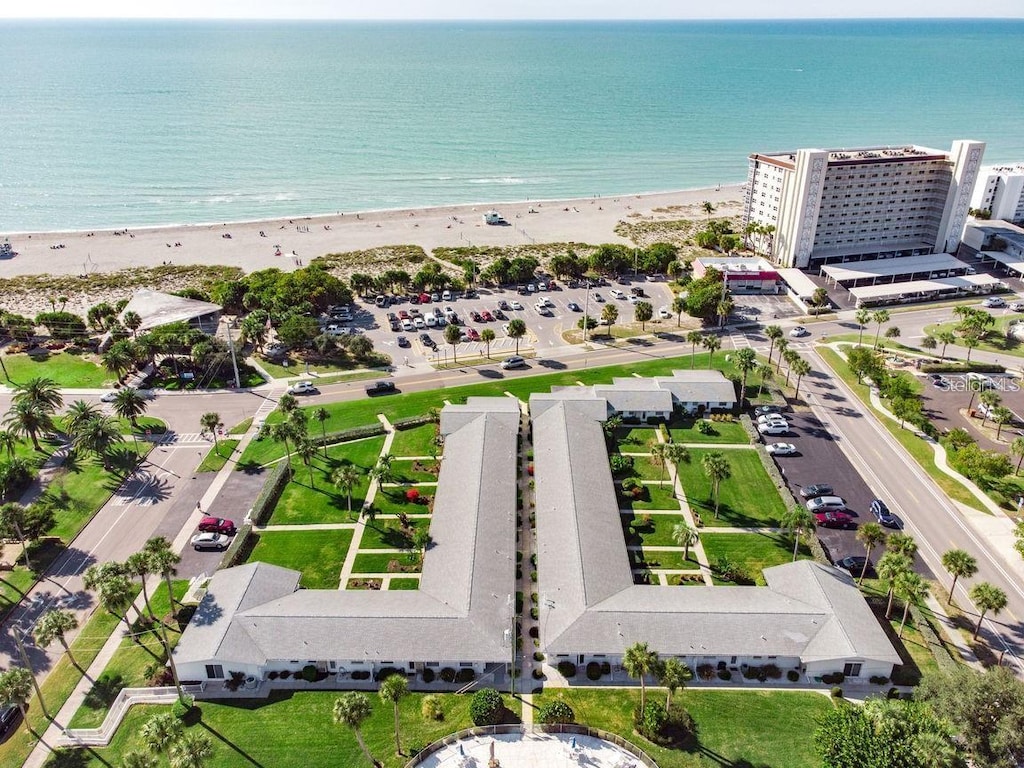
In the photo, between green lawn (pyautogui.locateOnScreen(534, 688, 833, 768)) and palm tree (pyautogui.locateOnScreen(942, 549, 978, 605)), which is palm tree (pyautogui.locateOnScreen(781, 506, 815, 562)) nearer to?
palm tree (pyautogui.locateOnScreen(942, 549, 978, 605))

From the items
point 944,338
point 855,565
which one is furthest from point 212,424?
point 944,338

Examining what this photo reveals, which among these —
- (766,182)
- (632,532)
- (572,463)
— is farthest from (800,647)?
(766,182)

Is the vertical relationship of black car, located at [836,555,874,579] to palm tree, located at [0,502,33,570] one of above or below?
below

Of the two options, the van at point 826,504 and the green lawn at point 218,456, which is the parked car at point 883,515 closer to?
the van at point 826,504

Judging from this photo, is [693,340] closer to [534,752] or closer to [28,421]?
[534,752]

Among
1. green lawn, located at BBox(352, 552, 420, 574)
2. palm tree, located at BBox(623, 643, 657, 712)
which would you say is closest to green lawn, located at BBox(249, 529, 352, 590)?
green lawn, located at BBox(352, 552, 420, 574)

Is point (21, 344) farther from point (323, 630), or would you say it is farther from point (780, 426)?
point (780, 426)
